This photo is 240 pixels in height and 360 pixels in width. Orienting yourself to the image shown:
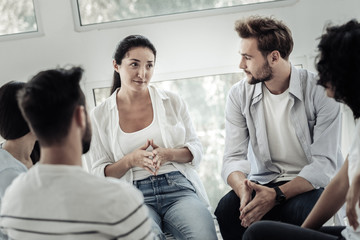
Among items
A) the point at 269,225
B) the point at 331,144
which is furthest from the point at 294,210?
the point at 269,225

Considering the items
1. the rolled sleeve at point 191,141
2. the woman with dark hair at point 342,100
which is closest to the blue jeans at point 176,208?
the rolled sleeve at point 191,141

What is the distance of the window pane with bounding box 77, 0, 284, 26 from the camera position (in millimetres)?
2529

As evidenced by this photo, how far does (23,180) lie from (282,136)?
133 centimetres

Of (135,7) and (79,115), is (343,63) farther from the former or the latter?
(135,7)

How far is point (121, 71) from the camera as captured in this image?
7.57ft

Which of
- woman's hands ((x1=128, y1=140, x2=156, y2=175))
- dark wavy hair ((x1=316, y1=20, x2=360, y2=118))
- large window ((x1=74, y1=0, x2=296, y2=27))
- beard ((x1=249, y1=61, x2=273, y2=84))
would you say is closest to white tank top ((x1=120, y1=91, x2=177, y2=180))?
woman's hands ((x1=128, y1=140, x2=156, y2=175))

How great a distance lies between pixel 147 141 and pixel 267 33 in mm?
754

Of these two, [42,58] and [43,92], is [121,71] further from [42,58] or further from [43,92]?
[43,92]

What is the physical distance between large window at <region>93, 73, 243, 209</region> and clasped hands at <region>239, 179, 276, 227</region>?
745 millimetres

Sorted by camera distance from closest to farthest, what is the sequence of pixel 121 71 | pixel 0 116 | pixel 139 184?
pixel 0 116, pixel 139 184, pixel 121 71

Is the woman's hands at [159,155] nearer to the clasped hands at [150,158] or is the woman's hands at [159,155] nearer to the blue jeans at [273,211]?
the clasped hands at [150,158]

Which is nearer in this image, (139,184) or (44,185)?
(44,185)

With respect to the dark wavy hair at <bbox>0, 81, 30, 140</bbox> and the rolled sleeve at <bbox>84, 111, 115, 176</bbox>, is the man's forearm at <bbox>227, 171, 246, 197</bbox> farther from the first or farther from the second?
the dark wavy hair at <bbox>0, 81, 30, 140</bbox>

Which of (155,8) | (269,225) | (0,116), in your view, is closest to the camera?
(269,225)
